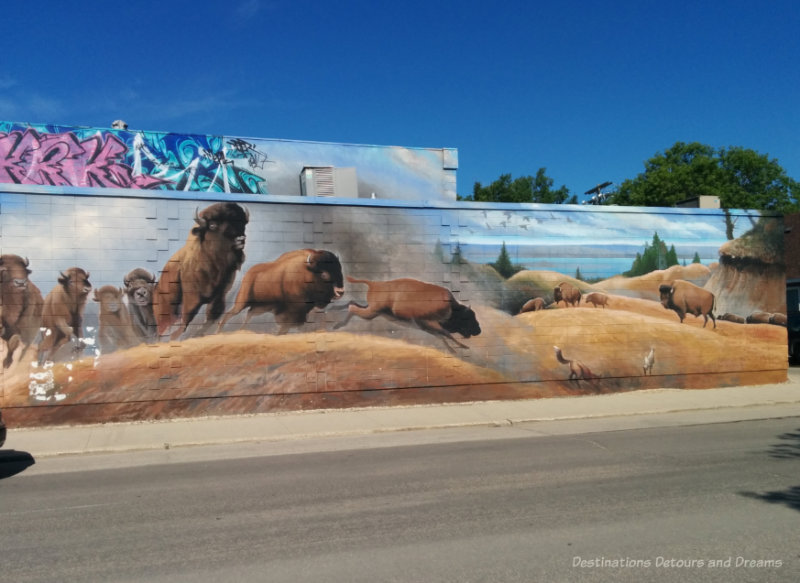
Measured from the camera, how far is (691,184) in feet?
158

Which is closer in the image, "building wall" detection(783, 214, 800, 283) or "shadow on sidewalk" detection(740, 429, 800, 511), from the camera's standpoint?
"shadow on sidewalk" detection(740, 429, 800, 511)

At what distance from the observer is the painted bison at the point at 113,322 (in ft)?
41.8

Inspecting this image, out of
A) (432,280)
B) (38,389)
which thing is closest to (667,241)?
(432,280)

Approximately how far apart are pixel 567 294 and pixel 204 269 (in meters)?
7.62

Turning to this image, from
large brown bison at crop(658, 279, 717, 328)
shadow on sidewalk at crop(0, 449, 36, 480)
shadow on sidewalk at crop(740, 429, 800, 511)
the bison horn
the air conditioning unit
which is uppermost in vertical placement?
the air conditioning unit

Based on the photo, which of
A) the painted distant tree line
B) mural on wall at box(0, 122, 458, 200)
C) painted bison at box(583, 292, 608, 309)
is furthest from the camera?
the painted distant tree line

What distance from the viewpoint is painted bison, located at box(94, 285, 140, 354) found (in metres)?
12.8

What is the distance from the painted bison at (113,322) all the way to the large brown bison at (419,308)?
151 inches

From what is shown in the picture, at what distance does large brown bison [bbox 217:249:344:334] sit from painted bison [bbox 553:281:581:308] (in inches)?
187

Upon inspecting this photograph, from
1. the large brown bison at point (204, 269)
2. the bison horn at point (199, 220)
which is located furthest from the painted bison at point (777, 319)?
the bison horn at point (199, 220)

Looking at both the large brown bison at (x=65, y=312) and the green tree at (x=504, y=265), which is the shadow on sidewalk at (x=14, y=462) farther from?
the green tree at (x=504, y=265)

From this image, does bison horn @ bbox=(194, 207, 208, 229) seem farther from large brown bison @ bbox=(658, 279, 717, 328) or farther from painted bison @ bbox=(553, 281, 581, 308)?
large brown bison @ bbox=(658, 279, 717, 328)

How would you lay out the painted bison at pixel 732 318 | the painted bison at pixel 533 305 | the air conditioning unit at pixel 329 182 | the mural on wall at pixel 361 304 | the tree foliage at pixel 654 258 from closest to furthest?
the mural on wall at pixel 361 304 → the painted bison at pixel 533 305 → the air conditioning unit at pixel 329 182 → the tree foliage at pixel 654 258 → the painted bison at pixel 732 318

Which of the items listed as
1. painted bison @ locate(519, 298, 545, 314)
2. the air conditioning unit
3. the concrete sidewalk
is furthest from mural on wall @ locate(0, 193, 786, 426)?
the air conditioning unit
